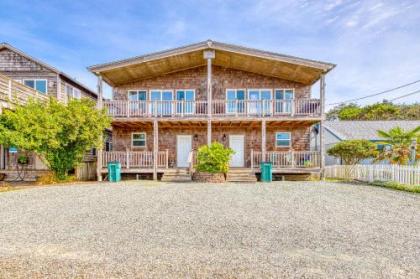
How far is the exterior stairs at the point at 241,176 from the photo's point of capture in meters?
15.2

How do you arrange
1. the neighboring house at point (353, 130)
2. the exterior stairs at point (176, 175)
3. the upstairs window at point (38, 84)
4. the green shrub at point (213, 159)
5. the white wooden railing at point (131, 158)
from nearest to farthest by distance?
the green shrub at point (213, 159) → the exterior stairs at point (176, 175) → the white wooden railing at point (131, 158) → the upstairs window at point (38, 84) → the neighboring house at point (353, 130)

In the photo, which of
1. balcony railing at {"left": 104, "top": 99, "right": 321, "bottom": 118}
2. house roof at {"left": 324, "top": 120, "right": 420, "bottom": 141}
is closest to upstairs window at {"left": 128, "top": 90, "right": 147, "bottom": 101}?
balcony railing at {"left": 104, "top": 99, "right": 321, "bottom": 118}

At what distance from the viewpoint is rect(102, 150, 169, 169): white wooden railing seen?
16.1m

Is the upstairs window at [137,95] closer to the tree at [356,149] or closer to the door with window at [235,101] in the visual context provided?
the door with window at [235,101]

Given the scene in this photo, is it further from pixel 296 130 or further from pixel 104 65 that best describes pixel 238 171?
pixel 104 65

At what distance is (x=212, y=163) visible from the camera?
568 inches

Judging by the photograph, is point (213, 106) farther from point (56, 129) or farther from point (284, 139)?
point (56, 129)

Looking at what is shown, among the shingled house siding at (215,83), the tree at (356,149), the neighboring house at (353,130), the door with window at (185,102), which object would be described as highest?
the shingled house siding at (215,83)

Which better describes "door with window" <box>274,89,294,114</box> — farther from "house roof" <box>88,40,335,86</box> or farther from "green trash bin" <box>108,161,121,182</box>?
"green trash bin" <box>108,161,121,182</box>

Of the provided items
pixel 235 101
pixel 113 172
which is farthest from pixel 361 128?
pixel 113 172

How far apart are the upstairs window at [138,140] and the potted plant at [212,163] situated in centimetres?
587

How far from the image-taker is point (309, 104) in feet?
53.2

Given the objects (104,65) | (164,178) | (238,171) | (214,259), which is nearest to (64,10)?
(104,65)

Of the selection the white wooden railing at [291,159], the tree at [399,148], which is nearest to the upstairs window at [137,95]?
the white wooden railing at [291,159]
